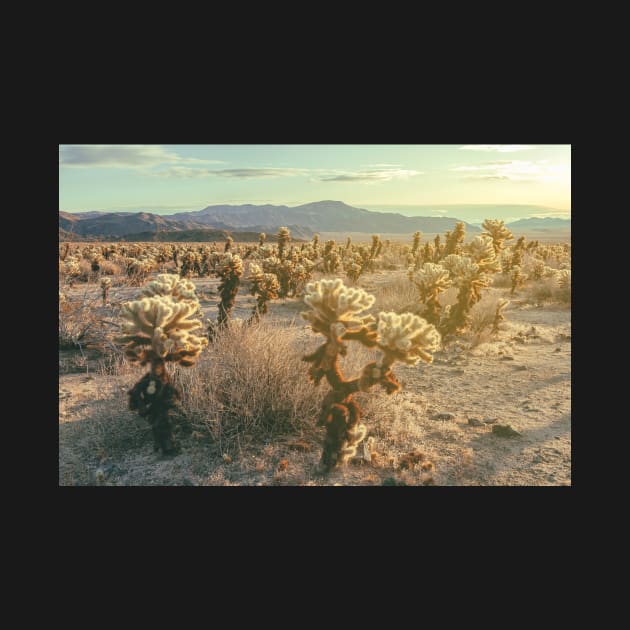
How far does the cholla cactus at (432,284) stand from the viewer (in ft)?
29.5

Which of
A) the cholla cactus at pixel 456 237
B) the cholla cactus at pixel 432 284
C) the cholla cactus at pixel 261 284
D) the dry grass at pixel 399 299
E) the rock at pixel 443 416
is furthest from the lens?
the cholla cactus at pixel 456 237

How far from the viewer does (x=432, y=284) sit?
9.04 metres

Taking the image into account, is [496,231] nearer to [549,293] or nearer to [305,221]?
[549,293]

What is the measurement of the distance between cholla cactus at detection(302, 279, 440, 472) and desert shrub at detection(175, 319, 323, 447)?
965mm

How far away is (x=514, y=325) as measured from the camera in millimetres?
11484

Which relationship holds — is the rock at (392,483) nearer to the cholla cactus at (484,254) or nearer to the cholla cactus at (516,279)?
the cholla cactus at (484,254)

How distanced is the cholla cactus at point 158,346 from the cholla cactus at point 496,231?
9786 mm

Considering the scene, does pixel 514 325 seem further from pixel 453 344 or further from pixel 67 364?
pixel 67 364

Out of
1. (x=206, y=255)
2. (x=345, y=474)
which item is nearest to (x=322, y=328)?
(x=345, y=474)

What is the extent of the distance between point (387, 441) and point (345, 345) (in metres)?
1.67

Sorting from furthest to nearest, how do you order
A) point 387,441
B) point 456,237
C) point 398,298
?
point 456,237 → point 398,298 → point 387,441

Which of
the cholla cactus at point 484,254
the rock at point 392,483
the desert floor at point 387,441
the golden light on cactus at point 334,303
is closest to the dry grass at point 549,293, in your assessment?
the cholla cactus at point 484,254

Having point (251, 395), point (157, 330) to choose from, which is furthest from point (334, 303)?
point (251, 395)

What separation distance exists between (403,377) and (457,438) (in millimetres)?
2183
